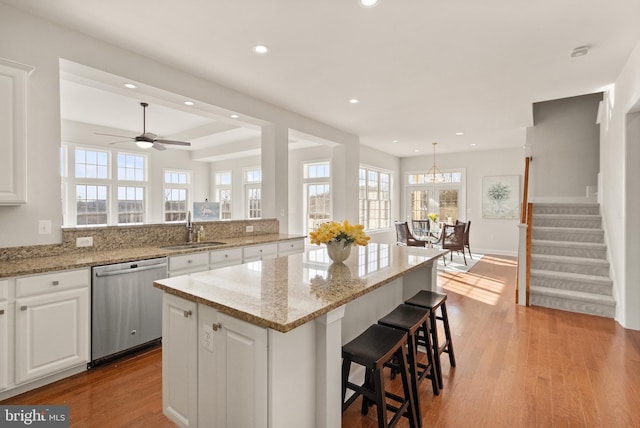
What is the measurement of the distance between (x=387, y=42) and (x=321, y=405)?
2913mm

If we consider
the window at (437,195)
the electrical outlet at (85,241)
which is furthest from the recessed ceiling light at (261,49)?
the window at (437,195)

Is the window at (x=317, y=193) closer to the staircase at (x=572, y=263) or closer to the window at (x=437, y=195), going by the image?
the window at (x=437, y=195)

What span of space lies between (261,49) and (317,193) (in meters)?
4.70

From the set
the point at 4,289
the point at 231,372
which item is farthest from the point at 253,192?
the point at 231,372

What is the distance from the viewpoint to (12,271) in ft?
6.76

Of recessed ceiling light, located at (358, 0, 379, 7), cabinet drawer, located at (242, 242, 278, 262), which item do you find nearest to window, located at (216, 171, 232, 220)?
cabinet drawer, located at (242, 242, 278, 262)

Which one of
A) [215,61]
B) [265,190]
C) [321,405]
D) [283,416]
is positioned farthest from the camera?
[265,190]

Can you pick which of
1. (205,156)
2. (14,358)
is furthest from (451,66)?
(205,156)

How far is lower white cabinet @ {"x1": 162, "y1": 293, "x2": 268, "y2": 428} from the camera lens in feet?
4.25

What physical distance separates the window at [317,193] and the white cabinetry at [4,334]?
5615mm

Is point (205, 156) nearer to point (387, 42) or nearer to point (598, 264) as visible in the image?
point (387, 42)

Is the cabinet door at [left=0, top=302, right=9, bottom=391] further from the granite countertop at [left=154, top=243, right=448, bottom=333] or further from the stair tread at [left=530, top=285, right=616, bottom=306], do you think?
the stair tread at [left=530, top=285, right=616, bottom=306]

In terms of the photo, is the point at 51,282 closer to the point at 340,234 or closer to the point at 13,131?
the point at 13,131

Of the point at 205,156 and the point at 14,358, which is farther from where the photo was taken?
the point at 205,156
